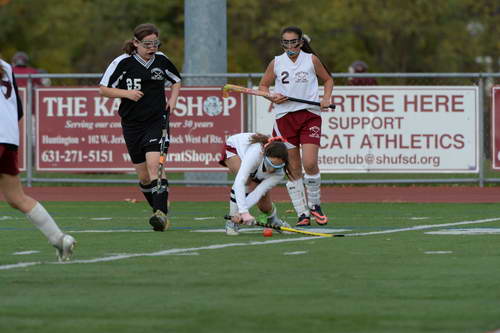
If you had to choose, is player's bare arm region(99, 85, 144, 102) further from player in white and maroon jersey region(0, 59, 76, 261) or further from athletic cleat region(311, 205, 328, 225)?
player in white and maroon jersey region(0, 59, 76, 261)

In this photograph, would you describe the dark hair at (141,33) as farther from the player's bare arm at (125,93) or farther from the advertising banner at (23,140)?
the advertising banner at (23,140)

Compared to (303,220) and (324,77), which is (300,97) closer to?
(324,77)

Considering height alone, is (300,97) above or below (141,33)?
below

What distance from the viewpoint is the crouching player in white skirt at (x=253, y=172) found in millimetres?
12375

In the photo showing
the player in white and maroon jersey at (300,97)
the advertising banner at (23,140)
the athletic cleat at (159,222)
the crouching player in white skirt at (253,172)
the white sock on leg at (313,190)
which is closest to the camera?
the crouching player in white skirt at (253,172)

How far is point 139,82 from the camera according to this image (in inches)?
555

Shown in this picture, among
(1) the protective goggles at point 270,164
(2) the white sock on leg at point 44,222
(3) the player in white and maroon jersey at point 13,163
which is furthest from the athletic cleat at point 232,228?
(2) the white sock on leg at point 44,222

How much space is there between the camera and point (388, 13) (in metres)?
51.1

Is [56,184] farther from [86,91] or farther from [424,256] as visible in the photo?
[424,256]

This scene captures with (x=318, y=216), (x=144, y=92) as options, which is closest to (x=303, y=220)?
(x=318, y=216)

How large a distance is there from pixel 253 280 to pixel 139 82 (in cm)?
543

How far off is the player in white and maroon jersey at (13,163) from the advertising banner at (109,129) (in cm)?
1027

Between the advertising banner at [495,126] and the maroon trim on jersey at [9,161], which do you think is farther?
the advertising banner at [495,126]

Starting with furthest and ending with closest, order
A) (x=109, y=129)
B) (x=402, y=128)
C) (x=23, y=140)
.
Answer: (x=23, y=140) → (x=109, y=129) → (x=402, y=128)
